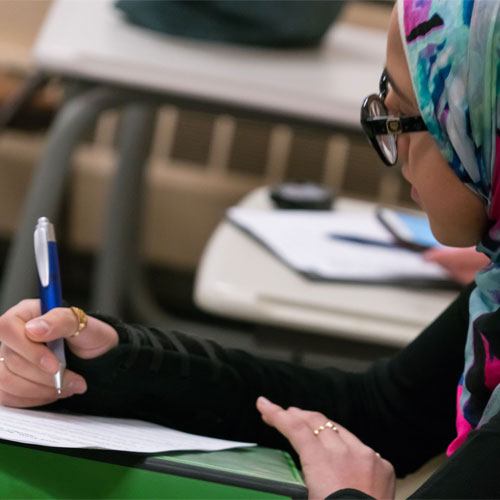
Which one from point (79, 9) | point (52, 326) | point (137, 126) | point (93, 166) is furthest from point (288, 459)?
point (93, 166)

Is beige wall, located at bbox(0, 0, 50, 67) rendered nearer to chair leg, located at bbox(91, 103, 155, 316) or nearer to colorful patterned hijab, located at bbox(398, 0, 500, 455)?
chair leg, located at bbox(91, 103, 155, 316)

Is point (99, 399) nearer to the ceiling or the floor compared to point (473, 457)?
nearer to the floor

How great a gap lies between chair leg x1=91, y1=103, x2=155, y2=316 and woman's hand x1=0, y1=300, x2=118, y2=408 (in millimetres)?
1787

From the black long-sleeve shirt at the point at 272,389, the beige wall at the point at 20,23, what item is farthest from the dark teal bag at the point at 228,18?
the beige wall at the point at 20,23

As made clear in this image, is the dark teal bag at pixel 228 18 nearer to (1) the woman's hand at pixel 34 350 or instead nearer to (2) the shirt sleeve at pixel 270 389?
(2) the shirt sleeve at pixel 270 389

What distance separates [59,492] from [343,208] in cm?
125

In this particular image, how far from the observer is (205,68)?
1.82 meters

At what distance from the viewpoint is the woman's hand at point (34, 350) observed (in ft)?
2.64

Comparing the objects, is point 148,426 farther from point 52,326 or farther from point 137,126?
point 137,126

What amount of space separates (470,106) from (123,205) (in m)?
2.04

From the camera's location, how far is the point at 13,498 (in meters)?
0.66

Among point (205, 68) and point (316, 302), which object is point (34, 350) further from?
point (205, 68)

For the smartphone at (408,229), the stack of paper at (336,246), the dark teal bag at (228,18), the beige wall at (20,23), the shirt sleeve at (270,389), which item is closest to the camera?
the shirt sleeve at (270,389)

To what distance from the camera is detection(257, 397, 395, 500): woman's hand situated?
Answer: 78cm
